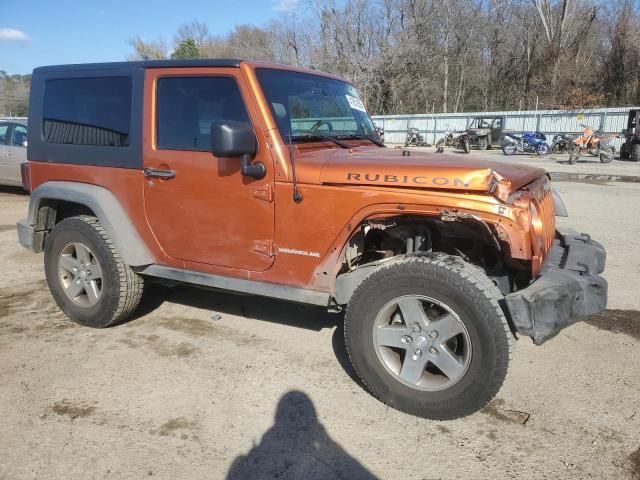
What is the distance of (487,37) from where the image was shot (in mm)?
43250

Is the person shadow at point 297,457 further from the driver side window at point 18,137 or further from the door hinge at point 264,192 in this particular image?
the driver side window at point 18,137

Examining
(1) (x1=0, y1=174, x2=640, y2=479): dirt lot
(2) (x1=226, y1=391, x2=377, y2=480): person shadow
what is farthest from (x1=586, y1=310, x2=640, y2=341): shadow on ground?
(2) (x1=226, y1=391, x2=377, y2=480): person shadow

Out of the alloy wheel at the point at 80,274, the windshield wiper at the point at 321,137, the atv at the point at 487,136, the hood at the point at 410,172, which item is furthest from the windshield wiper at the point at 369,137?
the atv at the point at 487,136

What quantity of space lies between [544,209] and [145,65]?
2988 millimetres

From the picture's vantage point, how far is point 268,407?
312 centimetres

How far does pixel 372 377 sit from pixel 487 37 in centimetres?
4623

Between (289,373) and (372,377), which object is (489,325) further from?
(289,373)

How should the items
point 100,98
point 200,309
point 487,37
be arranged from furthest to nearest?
point 487,37
point 200,309
point 100,98

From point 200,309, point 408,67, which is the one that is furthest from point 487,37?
point 200,309

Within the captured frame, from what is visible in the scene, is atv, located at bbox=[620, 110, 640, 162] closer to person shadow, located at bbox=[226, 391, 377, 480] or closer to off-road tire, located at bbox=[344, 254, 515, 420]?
off-road tire, located at bbox=[344, 254, 515, 420]

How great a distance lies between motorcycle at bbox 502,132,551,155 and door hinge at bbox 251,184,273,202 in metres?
23.5

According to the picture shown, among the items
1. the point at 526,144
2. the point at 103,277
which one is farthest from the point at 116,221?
the point at 526,144

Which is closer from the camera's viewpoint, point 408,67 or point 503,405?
point 503,405

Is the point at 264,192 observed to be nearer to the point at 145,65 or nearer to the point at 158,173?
the point at 158,173
